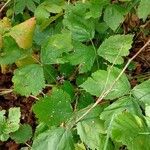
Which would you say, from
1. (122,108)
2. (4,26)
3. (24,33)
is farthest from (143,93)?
(4,26)

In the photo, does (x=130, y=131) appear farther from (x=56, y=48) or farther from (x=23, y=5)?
(x=23, y=5)

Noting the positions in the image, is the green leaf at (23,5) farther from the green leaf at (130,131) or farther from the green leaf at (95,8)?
the green leaf at (130,131)

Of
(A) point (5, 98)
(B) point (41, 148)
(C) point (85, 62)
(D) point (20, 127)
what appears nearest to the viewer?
(B) point (41, 148)

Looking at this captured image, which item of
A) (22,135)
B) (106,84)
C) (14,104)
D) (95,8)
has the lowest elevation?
(14,104)

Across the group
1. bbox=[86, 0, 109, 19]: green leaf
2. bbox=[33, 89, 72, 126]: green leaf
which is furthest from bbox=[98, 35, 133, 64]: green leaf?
bbox=[33, 89, 72, 126]: green leaf

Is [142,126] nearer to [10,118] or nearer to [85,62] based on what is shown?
[85,62]

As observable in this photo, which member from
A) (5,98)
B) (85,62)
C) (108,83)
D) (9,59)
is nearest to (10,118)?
(9,59)
